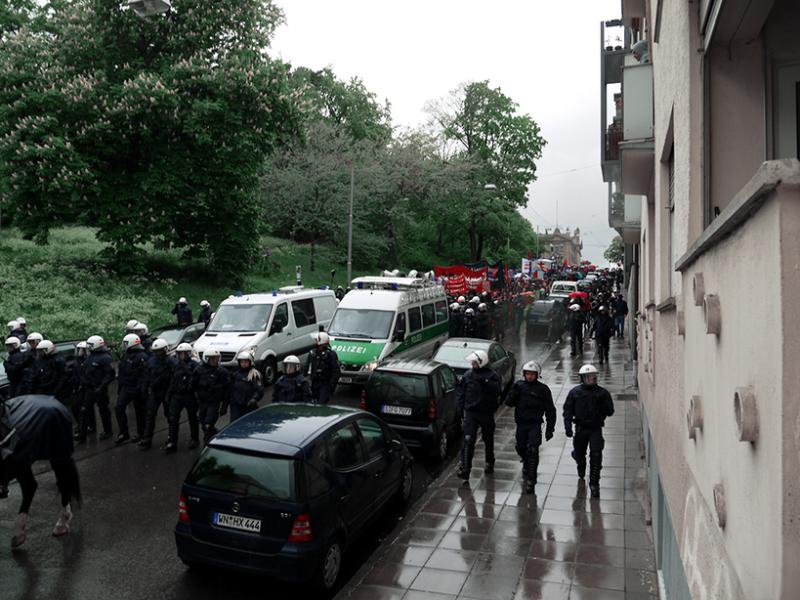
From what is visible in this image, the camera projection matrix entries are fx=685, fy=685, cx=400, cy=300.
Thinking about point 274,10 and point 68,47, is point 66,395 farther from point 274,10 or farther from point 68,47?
point 274,10

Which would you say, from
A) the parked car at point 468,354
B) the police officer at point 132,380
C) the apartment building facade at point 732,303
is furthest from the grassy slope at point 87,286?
the apartment building facade at point 732,303

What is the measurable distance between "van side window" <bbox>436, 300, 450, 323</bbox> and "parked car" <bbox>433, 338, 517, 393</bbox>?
384 cm

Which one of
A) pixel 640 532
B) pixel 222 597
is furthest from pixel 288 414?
pixel 640 532

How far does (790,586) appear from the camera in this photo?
1659mm

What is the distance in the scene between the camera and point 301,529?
241 inches

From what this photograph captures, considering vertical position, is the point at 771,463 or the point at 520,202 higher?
the point at 520,202

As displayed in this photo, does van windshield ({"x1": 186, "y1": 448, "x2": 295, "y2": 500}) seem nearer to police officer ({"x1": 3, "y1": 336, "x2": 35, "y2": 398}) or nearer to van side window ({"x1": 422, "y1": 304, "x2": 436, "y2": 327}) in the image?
police officer ({"x1": 3, "y1": 336, "x2": 35, "y2": 398})

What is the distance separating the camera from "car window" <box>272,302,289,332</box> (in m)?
16.4

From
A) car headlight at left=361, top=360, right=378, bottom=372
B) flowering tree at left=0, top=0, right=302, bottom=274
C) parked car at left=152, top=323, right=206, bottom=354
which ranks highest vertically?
flowering tree at left=0, top=0, right=302, bottom=274

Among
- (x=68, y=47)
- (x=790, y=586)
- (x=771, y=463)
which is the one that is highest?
(x=68, y=47)

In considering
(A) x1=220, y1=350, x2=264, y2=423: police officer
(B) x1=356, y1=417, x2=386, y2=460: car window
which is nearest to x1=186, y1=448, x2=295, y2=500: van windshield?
(B) x1=356, y1=417, x2=386, y2=460: car window

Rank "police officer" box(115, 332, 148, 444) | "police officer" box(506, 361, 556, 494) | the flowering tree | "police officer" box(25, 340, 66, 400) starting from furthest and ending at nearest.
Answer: the flowering tree → "police officer" box(115, 332, 148, 444) → "police officer" box(25, 340, 66, 400) → "police officer" box(506, 361, 556, 494)

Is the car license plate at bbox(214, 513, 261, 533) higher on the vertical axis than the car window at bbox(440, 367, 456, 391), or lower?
lower

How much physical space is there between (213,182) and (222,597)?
20715 millimetres
